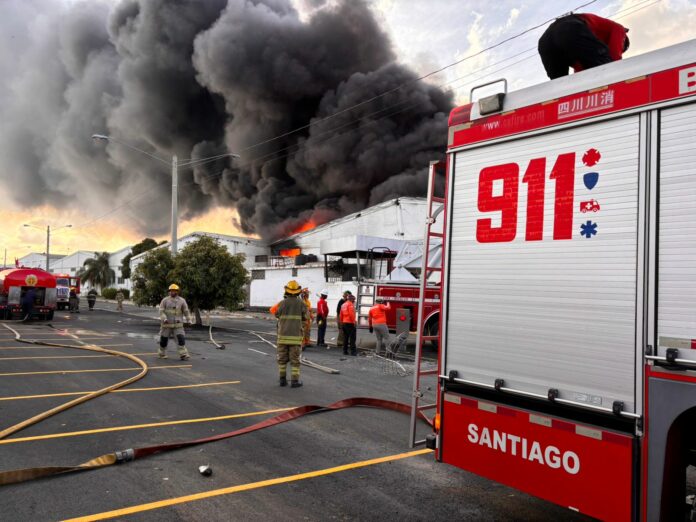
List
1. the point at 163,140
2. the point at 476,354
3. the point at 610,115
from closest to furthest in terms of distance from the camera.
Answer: the point at 610,115
the point at 476,354
the point at 163,140

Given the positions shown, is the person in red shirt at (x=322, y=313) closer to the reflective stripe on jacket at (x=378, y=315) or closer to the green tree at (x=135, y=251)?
the reflective stripe on jacket at (x=378, y=315)

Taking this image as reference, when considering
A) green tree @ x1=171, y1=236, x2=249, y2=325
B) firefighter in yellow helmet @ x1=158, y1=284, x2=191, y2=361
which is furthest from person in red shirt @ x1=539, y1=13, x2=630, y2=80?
green tree @ x1=171, y1=236, x2=249, y2=325

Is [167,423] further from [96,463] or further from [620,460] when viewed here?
[620,460]

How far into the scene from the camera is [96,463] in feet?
14.5

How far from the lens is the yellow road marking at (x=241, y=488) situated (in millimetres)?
3588

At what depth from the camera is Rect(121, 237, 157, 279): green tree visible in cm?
→ 6203

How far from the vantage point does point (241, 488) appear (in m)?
4.11

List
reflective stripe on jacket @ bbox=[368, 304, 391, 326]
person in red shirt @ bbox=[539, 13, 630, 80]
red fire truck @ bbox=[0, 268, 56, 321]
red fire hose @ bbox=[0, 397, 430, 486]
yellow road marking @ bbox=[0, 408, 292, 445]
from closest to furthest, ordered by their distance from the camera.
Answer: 1. person in red shirt @ bbox=[539, 13, 630, 80]
2. red fire hose @ bbox=[0, 397, 430, 486]
3. yellow road marking @ bbox=[0, 408, 292, 445]
4. reflective stripe on jacket @ bbox=[368, 304, 391, 326]
5. red fire truck @ bbox=[0, 268, 56, 321]

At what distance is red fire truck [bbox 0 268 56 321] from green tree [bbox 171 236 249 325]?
23.0 ft

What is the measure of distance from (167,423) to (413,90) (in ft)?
161

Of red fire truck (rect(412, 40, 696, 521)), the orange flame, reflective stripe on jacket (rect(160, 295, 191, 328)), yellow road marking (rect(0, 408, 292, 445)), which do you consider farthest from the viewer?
the orange flame

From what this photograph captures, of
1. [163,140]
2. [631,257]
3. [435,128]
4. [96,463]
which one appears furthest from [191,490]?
[163,140]

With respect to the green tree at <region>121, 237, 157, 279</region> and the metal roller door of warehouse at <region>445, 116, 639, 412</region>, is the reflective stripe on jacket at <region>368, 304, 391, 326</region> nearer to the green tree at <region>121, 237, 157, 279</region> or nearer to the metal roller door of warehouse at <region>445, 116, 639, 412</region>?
the metal roller door of warehouse at <region>445, 116, 639, 412</region>

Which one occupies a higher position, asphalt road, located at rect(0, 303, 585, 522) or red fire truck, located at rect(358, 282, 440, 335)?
red fire truck, located at rect(358, 282, 440, 335)
